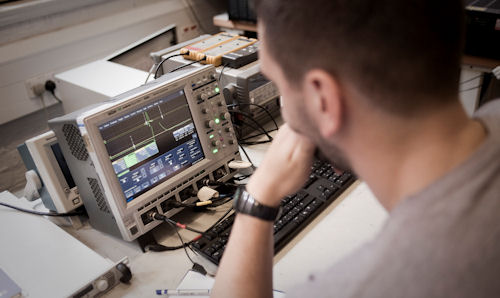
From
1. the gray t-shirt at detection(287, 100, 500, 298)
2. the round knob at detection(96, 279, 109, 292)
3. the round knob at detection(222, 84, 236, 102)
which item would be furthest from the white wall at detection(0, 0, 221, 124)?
the gray t-shirt at detection(287, 100, 500, 298)

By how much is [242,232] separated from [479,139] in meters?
0.48

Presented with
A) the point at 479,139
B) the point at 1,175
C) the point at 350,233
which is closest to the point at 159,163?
the point at 350,233

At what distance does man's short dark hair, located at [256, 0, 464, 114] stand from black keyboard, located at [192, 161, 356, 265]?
1.88 feet

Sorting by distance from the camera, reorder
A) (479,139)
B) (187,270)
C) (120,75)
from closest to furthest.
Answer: (479,139)
(187,270)
(120,75)

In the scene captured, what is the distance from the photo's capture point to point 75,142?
1049 mm

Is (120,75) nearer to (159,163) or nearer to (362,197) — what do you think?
(159,163)

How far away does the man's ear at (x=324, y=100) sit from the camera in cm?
58

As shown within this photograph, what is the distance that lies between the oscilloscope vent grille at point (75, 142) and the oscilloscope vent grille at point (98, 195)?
64mm

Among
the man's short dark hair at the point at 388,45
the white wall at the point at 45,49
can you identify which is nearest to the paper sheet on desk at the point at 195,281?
the man's short dark hair at the point at 388,45

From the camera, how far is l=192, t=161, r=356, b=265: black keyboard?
41.2 inches

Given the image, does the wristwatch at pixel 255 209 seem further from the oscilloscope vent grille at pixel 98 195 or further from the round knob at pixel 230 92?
the round knob at pixel 230 92

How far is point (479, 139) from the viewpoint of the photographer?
59 cm

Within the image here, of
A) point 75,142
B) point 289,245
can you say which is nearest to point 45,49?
point 75,142

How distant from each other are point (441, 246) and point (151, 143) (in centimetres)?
78
